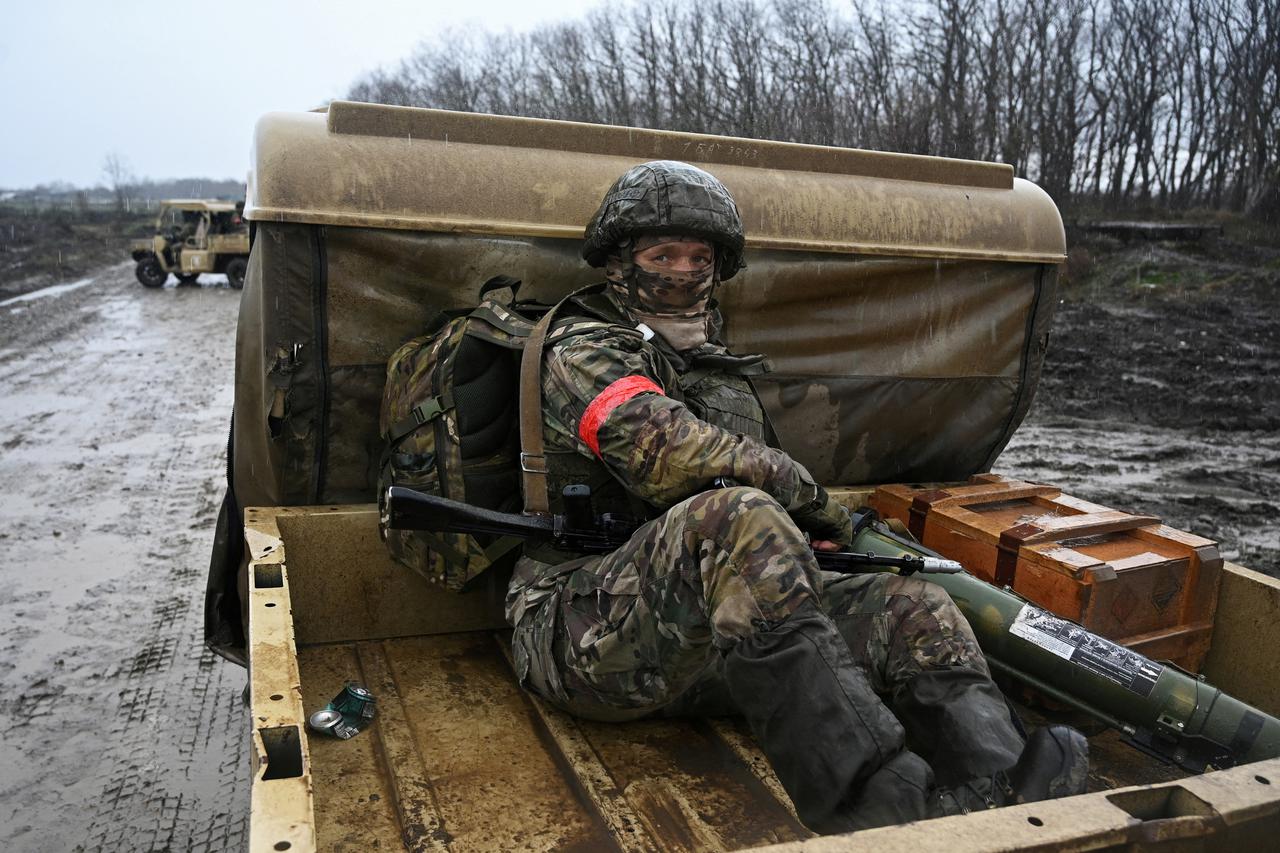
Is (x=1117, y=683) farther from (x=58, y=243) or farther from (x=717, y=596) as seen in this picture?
(x=58, y=243)

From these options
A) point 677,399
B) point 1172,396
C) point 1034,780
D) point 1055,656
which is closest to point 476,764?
point 677,399

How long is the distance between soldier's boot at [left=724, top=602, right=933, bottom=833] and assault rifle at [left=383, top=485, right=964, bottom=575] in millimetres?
533

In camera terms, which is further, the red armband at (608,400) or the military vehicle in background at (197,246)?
the military vehicle in background at (197,246)

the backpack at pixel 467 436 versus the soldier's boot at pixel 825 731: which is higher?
the backpack at pixel 467 436

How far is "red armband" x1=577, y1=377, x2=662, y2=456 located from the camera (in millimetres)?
2533

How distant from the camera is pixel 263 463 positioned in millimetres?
3180

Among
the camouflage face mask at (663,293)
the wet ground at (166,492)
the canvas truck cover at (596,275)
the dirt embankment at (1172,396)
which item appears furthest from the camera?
the dirt embankment at (1172,396)

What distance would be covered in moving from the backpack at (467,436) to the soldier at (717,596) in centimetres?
12

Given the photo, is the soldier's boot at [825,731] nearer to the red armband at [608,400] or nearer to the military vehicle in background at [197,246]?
the red armband at [608,400]

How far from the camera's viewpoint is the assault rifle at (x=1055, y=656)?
7.84 feet

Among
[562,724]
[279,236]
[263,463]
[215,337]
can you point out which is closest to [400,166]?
[279,236]

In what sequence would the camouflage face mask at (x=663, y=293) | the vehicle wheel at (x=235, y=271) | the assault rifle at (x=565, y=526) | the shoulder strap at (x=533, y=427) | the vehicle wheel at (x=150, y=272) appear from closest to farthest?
the assault rifle at (x=565, y=526), the shoulder strap at (x=533, y=427), the camouflage face mask at (x=663, y=293), the vehicle wheel at (x=235, y=271), the vehicle wheel at (x=150, y=272)

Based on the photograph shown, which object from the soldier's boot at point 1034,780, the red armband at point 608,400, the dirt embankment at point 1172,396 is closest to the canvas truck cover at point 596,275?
the red armband at point 608,400

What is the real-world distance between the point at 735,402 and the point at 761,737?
1161 millimetres
